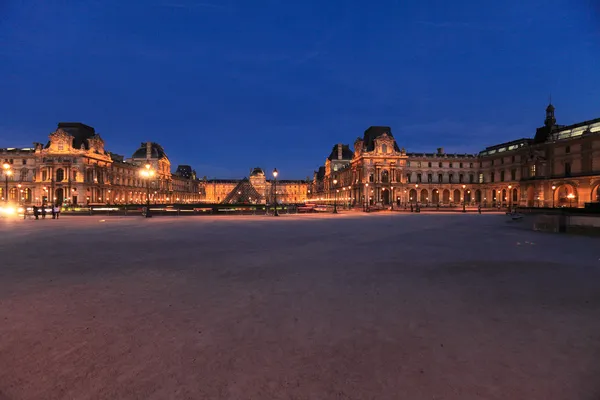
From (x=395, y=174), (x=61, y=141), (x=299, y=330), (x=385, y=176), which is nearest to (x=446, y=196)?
(x=395, y=174)

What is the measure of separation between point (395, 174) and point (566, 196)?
111 feet

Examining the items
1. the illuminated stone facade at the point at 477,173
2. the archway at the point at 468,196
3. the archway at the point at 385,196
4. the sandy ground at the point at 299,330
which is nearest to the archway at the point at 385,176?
the illuminated stone facade at the point at 477,173

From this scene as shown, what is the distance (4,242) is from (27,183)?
247ft

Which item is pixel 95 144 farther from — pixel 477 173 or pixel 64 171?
pixel 477 173

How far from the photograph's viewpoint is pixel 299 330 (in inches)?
176

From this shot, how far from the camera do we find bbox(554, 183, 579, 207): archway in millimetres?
50478

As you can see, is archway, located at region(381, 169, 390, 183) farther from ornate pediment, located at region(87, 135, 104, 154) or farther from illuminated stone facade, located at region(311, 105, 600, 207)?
ornate pediment, located at region(87, 135, 104, 154)

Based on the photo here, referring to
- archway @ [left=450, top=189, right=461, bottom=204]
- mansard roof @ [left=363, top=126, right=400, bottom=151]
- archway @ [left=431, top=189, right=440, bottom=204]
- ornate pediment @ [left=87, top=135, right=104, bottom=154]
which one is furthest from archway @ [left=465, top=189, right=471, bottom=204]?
ornate pediment @ [left=87, top=135, right=104, bottom=154]

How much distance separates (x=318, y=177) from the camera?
449 ft

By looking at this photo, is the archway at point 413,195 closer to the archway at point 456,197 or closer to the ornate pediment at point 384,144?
the archway at point 456,197

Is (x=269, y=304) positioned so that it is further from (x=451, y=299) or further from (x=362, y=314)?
(x=451, y=299)

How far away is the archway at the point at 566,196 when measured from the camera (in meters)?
50.5

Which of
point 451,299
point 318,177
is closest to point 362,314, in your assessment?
point 451,299

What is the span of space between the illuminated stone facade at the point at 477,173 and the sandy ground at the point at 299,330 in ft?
175
